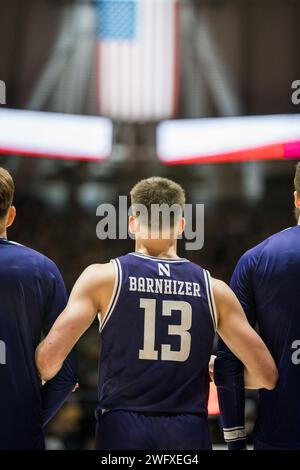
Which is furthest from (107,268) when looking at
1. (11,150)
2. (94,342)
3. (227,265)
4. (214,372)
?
(227,265)

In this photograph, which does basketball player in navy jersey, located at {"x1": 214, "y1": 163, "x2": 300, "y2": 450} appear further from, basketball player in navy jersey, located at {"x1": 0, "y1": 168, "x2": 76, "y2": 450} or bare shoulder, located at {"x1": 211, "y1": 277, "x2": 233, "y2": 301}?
basketball player in navy jersey, located at {"x1": 0, "y1": 168, "x2": 76, "y2": 450}

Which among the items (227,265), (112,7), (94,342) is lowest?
(94,342)

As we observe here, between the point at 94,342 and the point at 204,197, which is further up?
the point at 204,197

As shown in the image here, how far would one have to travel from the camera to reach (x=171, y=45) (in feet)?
31.8

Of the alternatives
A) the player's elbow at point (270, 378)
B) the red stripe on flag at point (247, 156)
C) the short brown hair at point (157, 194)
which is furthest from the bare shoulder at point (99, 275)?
the red stripe on flag at point (247, 156)

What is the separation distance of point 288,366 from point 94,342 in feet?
21.2

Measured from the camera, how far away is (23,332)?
330 cm

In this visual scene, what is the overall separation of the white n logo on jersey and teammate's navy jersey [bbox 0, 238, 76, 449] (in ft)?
1.61

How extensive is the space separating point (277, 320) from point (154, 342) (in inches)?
25.2

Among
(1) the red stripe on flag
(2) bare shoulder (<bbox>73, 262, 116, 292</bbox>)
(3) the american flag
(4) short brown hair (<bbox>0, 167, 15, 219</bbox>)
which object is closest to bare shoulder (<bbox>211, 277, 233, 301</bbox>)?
(2) bare shoulder (<bbox>73, 262, 116, 292</bbox>)

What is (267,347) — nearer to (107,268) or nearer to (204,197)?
(107,268)

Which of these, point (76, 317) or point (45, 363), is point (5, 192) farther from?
point (45, 363)

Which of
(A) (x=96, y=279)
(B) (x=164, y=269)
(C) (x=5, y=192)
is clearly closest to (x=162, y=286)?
(B) (x=164, y=269)

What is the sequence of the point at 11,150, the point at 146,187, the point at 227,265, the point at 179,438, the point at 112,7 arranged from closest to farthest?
1. the point at 179,438
2. the point at 146,187
3. the point at 11,150
4. the point at 112,7
5. the point at 227,265
